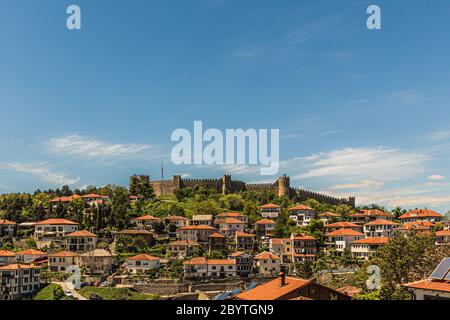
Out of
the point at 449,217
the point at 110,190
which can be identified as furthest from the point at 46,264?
the point at 449,217

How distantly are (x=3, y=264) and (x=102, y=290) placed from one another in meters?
9.43

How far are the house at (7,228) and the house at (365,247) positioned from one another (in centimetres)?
3104

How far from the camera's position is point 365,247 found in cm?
4366

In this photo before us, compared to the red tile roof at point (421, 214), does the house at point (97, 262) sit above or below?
below

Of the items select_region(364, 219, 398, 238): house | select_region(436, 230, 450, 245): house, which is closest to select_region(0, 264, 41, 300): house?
select_region(364, 219, 398, 238): house

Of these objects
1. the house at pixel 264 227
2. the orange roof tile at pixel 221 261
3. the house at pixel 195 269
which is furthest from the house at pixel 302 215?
the house at pixel 195 269

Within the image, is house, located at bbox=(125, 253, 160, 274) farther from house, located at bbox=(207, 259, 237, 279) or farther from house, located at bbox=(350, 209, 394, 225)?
house, located at bbox=(350, 209, 394, 225)

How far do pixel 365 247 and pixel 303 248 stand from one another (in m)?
5.16

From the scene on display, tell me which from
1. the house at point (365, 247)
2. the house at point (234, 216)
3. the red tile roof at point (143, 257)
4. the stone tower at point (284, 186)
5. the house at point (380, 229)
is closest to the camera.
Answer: the red tile roof at point (143, 257)

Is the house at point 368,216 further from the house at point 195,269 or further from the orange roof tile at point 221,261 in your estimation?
the house at point 195,269

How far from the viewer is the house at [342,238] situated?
45803mm

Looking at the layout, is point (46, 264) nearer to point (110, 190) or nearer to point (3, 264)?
point (3, 264)

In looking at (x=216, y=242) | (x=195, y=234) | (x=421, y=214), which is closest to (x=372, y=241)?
(x=216, y=242)

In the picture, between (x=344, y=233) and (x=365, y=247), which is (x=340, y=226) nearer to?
(x=344, y=233)
